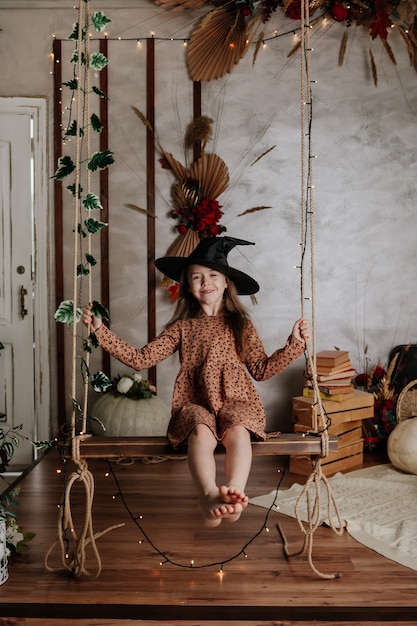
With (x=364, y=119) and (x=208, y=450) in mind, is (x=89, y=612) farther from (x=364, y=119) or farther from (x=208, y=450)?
(x=364, y=119)

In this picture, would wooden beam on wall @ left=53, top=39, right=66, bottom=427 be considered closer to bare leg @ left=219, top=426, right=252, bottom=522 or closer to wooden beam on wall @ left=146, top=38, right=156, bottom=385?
wooden beam on wall @ left=146, top=38, right=156, bottom=385

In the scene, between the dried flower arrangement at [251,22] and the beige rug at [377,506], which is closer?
the beige rug at [377,506]

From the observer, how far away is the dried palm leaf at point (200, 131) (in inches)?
183

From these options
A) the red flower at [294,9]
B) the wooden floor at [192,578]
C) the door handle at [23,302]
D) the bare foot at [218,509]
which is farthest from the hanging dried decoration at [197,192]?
the bare foot at [218,509]

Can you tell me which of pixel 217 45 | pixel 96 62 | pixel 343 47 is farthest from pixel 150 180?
pixel 96 62

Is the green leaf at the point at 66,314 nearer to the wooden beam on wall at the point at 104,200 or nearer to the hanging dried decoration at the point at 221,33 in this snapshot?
the wooden beam on wall at the point at 104,200

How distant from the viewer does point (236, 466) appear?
8.34ft

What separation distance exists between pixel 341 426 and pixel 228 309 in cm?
137

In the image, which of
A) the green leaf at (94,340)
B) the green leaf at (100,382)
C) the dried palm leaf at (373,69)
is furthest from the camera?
the dried palm leaf at (373,69)

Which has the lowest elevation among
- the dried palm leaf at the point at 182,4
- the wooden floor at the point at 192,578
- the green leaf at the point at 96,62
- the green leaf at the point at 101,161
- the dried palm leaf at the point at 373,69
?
the wooden floor at the point at 192,578

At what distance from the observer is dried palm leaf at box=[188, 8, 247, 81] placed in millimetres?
4594

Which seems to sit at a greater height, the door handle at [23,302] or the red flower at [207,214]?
the red flower at [207,214]

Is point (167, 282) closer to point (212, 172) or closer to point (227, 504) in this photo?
point (212, 172)

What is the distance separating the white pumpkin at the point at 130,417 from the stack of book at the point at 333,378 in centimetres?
99
